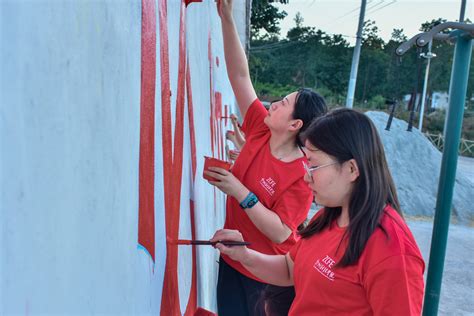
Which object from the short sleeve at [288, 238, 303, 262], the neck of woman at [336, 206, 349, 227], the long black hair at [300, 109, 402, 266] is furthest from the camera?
the short sleeve at [288, 238, 303, 262]

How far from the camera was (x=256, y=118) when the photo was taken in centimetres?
235

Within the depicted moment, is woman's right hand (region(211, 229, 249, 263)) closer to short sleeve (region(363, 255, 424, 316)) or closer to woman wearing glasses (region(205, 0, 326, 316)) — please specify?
woman wearing glasses (region(205, 0, 326, 316))

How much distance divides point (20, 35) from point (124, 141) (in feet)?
1.46

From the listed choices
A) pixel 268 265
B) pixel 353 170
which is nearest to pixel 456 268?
pixel 268 265

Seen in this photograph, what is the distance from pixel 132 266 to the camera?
1.09 meters

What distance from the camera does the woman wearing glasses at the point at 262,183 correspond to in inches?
78.9

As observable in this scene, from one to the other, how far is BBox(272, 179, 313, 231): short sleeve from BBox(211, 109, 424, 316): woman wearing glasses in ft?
1.22

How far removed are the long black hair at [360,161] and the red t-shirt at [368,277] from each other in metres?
0.04

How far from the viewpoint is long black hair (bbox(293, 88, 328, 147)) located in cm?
210

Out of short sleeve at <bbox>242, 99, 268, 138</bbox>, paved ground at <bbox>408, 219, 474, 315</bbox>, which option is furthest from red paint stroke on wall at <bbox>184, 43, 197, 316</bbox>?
paved ground at <bbox>408, 219, 474, 315</bbox>

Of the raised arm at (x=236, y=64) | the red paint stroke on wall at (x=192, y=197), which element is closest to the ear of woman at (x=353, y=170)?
the red paint stroke on wall at (x=192, y=197)

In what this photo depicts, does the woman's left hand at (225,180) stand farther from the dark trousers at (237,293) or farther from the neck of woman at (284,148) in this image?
the dark trousers at (237,293)

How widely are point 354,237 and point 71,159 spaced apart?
37.6 inches

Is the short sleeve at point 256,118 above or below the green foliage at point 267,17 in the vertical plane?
below
